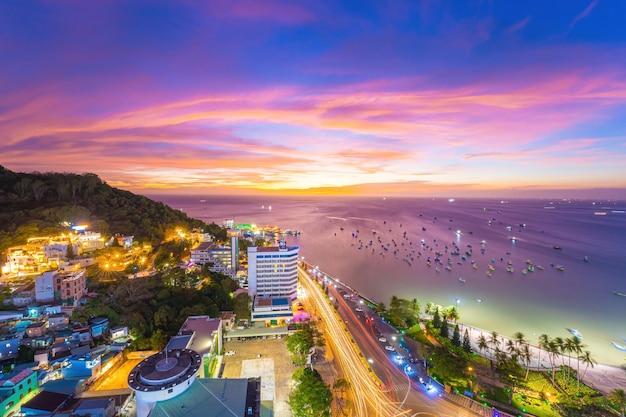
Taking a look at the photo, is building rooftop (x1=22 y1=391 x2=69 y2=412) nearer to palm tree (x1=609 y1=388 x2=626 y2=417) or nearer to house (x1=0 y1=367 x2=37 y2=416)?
house (x1=0 y1=367 x2=37 y2=416)

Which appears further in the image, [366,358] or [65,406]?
[366,358]

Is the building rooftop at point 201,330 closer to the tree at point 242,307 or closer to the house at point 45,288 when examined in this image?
the tree at point 242,307

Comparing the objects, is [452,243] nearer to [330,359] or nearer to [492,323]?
[492,323]

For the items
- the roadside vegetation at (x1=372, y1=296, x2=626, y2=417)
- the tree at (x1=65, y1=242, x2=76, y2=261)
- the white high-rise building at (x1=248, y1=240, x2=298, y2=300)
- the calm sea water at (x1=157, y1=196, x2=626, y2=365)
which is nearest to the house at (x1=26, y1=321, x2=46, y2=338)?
the tree at (x1=65, y1=242, x2=76, y2=261)

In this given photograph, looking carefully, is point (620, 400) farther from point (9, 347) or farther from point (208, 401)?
point (9, 347)

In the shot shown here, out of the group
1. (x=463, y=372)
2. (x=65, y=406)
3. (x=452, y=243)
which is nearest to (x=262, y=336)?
(x=65, y=406)

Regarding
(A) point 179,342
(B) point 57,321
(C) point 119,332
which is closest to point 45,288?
(B) point 57,321

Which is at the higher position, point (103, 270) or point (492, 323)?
point (103, 270)
